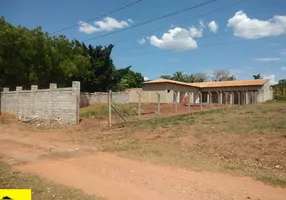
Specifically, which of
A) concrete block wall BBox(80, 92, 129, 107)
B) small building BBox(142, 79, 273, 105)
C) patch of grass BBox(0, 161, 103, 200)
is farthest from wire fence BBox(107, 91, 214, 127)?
small building BBox(142, 79, 273, 105)

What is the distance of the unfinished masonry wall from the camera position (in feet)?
61.2

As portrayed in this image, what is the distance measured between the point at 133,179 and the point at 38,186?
79.0 inches

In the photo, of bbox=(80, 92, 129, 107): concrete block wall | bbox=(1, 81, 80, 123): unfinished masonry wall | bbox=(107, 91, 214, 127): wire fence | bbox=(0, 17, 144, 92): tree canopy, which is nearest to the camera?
bbox=(107, 91, 214, 127): wire fence

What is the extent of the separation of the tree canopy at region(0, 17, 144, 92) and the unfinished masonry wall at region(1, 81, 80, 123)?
16.3 feet

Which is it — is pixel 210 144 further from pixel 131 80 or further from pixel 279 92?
pixel 131 80

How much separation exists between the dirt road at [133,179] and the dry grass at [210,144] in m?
0.69

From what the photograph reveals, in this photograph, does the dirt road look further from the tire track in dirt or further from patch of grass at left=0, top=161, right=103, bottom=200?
patch of grass at left=0, top=161, right=103, bottom=200

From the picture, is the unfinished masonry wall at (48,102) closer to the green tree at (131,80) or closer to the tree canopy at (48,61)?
the tree canopy at (48,61)

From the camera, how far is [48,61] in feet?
104

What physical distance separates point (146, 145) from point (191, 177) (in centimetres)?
444

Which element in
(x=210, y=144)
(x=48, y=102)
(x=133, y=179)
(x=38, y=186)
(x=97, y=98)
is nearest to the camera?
(x=38, y=186)

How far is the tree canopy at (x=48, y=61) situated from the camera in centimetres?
2877

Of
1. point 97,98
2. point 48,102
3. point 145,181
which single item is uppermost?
point 97,98

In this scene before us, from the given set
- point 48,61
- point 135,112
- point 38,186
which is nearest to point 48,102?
point 135,112
